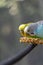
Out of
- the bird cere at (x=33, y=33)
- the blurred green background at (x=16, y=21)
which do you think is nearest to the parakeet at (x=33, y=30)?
the bird cere at (x=33, y=33)

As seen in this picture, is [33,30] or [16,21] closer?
[33,30]

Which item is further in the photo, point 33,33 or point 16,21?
point 16,21

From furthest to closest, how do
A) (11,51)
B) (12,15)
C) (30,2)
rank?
1. (11,51)
2. (12,15)
3. (30,2)

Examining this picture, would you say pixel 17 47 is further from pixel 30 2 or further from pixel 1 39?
pixel 30 2

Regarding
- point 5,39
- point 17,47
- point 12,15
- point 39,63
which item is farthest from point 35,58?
point 12,15

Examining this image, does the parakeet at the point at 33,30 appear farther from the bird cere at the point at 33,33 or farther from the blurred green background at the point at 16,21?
the blurred green background at the point at 16,21

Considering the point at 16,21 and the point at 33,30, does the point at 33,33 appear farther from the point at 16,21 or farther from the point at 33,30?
the point at 16,21

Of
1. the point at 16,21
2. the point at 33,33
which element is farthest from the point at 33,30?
the point at 16,21

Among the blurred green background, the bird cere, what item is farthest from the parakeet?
the blurred green background
